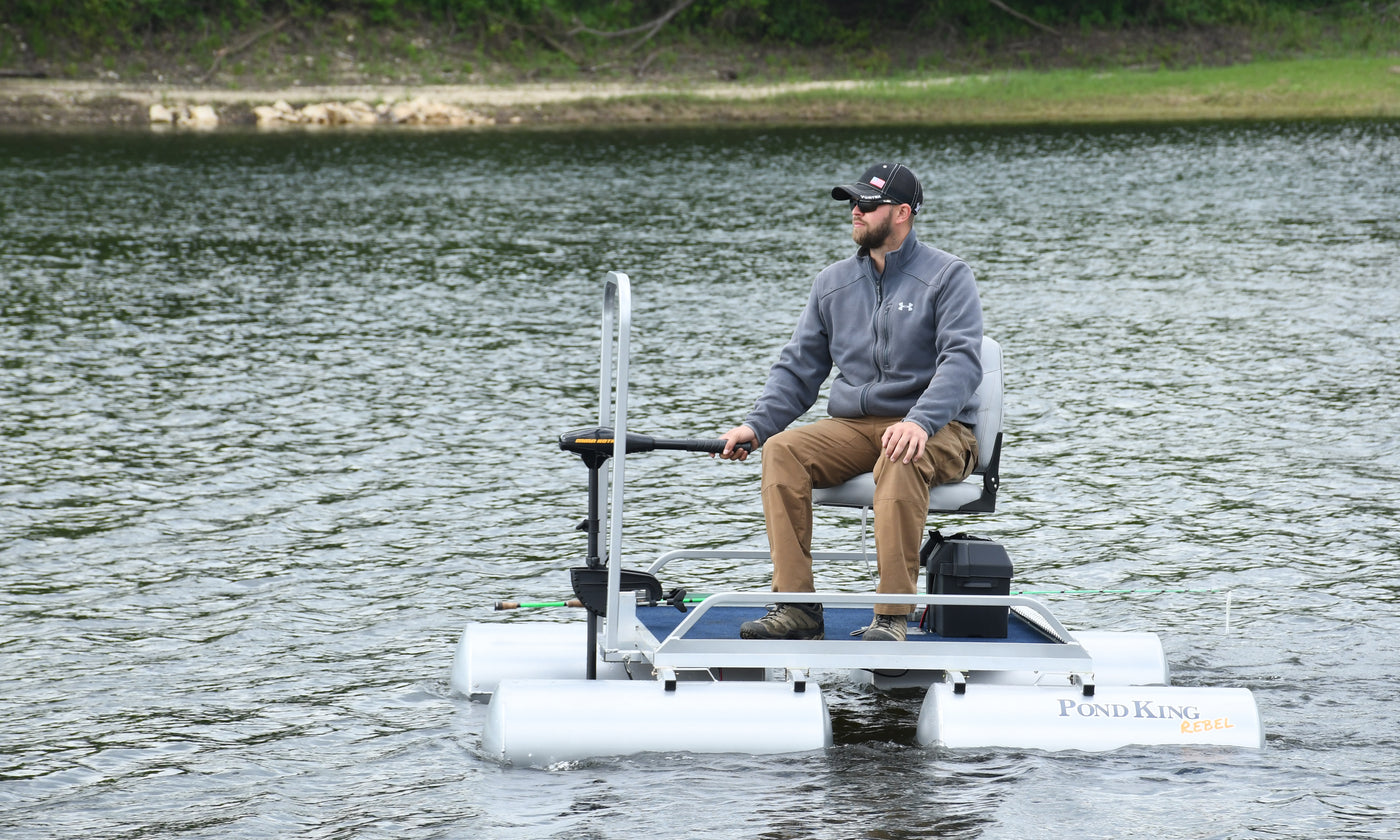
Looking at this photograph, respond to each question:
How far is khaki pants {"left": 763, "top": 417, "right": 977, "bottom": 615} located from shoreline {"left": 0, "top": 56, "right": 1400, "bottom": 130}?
38344mm

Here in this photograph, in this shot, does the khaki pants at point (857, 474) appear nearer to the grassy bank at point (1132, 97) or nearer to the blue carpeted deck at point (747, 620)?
the blue carpeted deck at point (747, 620)

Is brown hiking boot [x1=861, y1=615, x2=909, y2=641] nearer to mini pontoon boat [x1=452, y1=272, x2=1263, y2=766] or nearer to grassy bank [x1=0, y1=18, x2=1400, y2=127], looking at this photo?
mini pontoon boat [x1=452, y1=272, x2=1263, y2=766]

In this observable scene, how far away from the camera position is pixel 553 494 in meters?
10.5

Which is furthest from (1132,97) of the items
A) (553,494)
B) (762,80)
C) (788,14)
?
(553,494)

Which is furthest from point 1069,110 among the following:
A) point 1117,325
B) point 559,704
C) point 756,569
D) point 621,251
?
point 559,704

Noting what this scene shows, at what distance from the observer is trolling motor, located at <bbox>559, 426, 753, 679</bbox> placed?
568 centimetres

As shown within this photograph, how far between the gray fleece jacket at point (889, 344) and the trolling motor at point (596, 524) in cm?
44

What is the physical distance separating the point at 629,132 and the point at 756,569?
33694 millimetres

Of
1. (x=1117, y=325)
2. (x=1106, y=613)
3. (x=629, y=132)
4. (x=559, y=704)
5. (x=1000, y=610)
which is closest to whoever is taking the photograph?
(x=559, y=704)

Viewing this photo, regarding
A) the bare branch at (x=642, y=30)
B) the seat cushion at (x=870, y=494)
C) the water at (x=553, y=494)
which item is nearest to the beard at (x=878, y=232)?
the seat cushion at (x=870, y=494)

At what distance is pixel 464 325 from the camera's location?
16.8m

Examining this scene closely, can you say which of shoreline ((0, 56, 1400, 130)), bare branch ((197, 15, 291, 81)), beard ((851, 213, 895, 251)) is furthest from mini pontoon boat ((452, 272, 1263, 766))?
bare branch ((197, 15, 291, 81))

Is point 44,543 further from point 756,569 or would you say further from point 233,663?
point 756,569

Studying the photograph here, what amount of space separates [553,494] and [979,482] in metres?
4.65
